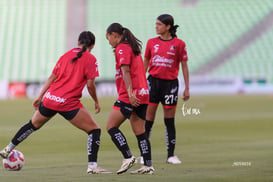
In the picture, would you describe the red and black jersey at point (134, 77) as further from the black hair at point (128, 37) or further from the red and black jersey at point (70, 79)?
the red and black jersey at point (70, 79)

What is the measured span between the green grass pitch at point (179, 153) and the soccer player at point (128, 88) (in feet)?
1.23

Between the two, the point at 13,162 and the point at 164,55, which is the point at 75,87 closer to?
the point at 13,162

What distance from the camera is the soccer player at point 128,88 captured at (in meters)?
8.12

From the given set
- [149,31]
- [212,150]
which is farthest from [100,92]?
[212,150]

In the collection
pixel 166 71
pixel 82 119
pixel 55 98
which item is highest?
pixel 166 71

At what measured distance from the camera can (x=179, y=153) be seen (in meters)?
11.4

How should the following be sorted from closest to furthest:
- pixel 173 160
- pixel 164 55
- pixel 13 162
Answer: pixel 13 162, pixel 173 160, pixel 164 55

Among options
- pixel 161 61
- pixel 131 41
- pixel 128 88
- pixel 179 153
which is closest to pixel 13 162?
pixel 128 88

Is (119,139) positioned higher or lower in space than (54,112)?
lower

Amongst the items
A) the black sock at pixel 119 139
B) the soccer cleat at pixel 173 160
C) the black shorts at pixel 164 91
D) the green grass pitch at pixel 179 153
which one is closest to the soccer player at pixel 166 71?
the black shorts at pixel 164 91

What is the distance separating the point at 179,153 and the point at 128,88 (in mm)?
3579

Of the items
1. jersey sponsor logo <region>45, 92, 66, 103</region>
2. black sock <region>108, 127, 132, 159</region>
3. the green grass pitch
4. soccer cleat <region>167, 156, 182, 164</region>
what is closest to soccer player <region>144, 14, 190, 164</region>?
soccer cleat <region>167, 156, 182, 164</region>

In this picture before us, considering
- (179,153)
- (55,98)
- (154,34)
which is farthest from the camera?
(154,34)

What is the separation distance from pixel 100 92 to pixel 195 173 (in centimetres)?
3762
